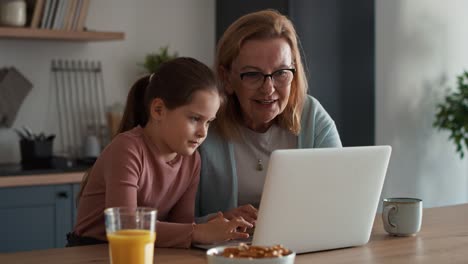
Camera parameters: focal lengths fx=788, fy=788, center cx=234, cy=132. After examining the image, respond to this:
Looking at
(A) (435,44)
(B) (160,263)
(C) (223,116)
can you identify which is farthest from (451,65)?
(B) (160,263)

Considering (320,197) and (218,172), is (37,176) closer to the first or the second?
(218,172)

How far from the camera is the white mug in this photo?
1.97 m

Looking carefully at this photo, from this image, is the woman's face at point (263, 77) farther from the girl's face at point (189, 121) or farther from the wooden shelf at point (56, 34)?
the wooden shelf at point (56, 34)

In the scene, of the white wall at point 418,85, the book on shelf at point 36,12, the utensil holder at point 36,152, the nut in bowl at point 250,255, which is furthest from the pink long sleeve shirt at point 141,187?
the white wall at point 418,85

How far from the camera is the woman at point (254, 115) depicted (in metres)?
2.22

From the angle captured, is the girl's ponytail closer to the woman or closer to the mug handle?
the woman

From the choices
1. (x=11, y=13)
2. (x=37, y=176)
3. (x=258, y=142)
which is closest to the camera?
(x=258, y=142)

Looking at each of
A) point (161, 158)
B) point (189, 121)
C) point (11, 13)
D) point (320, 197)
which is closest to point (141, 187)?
point (161, 158)

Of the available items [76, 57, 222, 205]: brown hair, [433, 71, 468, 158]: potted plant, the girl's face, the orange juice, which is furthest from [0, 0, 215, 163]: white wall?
the orange juice

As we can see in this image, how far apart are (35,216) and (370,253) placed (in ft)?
7.60

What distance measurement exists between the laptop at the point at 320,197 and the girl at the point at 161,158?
18 centimetres

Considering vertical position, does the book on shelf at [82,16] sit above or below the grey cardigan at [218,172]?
above

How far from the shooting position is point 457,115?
4.61 metres

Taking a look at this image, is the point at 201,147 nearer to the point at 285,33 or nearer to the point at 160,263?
the point at 285,33
